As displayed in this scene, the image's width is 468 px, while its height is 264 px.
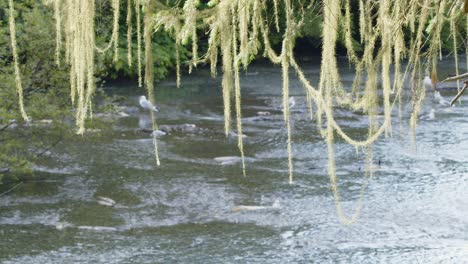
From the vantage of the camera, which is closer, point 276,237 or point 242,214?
point 276,237

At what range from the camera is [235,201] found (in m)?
7.81

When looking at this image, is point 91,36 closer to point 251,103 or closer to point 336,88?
point 336,88

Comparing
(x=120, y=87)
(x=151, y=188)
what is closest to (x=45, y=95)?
(x=151, y=188)

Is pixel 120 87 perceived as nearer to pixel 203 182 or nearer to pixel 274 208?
pixel 203 182

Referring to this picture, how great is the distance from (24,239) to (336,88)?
5.21m

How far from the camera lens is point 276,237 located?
267 inches

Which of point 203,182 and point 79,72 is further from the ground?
point 79,72

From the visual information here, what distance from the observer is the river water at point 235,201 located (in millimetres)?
6410

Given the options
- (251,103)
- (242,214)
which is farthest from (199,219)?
(251,103)

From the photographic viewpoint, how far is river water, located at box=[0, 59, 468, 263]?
21.0ft

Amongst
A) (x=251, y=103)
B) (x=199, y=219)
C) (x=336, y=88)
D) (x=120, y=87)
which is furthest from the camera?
(x=120, y=87)

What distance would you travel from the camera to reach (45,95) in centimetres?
845

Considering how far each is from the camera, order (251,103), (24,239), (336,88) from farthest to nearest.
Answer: (251,103) → (24,239) → (336,88)

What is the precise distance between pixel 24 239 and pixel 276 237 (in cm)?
200
